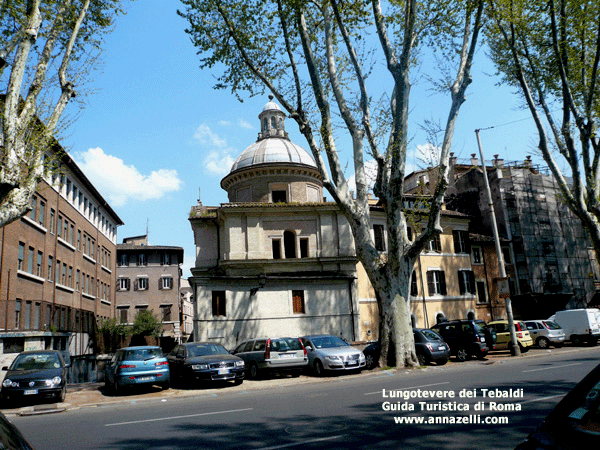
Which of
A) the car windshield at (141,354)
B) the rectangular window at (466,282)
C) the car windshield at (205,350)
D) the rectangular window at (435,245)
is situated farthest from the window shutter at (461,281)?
the car windshield at (141,354)

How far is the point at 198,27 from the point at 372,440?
1567 centimetres

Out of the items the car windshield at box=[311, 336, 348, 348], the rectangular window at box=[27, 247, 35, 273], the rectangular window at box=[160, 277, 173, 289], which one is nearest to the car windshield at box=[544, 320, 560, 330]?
the car windshield at box=[311, 336, 348, 348]

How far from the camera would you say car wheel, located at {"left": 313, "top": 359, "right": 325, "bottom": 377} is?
1677 cm

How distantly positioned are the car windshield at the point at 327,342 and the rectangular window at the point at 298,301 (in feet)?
29.2

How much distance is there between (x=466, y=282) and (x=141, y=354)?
3067cm

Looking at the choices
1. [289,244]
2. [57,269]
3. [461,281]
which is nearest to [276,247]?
[289,244]

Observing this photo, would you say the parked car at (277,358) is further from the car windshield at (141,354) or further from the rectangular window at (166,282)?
the rectangular window at (166,282)

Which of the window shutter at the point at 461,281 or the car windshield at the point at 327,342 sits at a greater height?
the window shutter at the point at 461,281

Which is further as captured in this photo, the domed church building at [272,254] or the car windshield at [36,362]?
the domed church building at [272,254]

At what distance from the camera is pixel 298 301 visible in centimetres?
2728

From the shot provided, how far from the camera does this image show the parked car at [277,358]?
16.6m

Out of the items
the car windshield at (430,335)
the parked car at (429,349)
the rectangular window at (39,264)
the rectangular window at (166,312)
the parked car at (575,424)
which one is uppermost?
the rectangular window at (39,264)

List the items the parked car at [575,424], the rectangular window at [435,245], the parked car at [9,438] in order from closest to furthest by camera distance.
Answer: the parked car at [9,438], the parked car at [575,424], the rectangular window at [435,245]

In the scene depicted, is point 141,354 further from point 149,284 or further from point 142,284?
point 142,284
